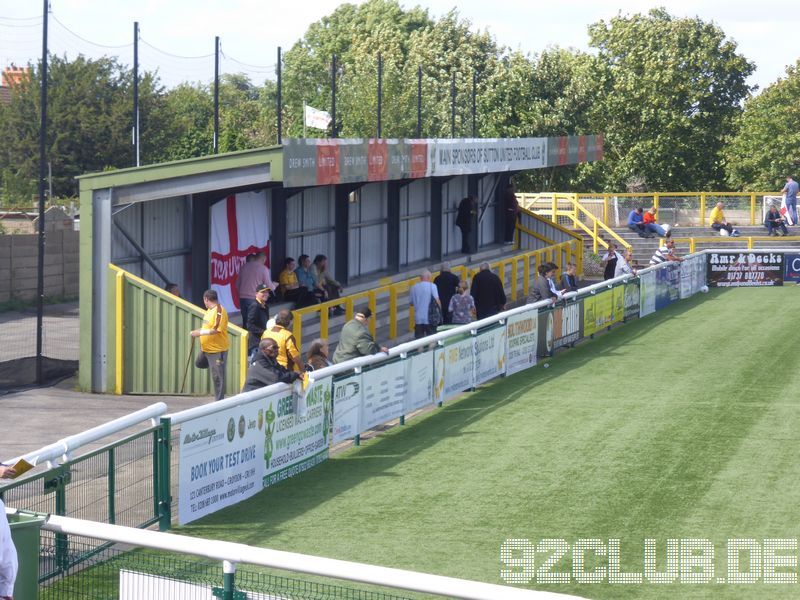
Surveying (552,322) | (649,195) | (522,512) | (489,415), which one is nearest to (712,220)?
(649,195)

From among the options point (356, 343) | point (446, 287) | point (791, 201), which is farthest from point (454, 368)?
point (791, 201)

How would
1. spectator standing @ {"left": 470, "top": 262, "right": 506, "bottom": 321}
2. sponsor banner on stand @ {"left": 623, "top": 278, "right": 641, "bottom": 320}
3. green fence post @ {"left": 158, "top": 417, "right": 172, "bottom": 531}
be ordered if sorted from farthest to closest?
sponsor banner on stand @ {"left": 623, "top": 278, "right": 641, "bottom": 320} < spectator standing @ {"left": 470, "top": 262, "right": 506, "bottom": 321} < green fence post @ {"left": 158, "top": 417, "right": 172, "bottom": 531}

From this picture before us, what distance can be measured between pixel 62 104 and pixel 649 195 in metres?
28.4

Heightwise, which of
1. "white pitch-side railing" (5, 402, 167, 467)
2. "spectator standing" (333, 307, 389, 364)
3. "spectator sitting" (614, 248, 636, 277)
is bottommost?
"white pitch-side railing" (5, 402, 167, 467)

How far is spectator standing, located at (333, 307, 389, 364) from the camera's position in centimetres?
1565

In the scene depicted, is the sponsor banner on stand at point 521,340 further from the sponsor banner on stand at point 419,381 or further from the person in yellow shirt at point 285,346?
the person in yellow shirt at point 285,346

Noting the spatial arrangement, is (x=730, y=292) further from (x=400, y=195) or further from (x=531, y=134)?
(x=531, y=134)

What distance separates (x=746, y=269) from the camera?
3403cm

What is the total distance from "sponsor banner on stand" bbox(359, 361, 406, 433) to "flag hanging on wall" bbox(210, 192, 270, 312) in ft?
23.1

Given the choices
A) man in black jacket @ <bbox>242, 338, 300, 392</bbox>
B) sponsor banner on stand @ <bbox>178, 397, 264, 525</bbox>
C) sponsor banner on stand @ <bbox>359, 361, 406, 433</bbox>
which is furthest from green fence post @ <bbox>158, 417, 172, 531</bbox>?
sponsor banner on stand @ <bbox>359, 361, 406, 433</bbox>

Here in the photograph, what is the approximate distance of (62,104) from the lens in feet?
185

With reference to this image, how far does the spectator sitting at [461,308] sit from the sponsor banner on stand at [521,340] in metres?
1.03

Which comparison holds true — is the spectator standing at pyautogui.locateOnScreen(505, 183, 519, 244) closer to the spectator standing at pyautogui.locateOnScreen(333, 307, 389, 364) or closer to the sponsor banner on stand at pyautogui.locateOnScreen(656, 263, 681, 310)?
the sponsor banner on stand at pyautogui.locateOnScreen(656, 263, 681, 310)

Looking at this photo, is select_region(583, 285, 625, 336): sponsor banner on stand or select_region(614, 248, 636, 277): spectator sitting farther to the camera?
select_region(614, 248, 636, 277): spectator sitting
